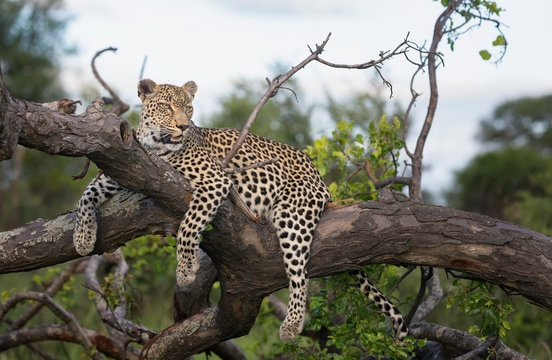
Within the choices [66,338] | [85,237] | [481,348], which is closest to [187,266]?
[85,237]

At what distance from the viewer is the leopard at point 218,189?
4.87 metres

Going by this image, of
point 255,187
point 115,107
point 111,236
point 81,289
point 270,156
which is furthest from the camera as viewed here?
point 81,289

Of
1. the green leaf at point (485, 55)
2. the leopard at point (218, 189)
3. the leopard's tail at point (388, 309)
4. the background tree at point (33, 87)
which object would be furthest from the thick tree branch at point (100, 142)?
the background tree at point (33, 87)

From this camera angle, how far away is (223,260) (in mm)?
5398

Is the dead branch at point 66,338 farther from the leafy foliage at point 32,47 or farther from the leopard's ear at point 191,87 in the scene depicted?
the leafy foliage at point 32,47

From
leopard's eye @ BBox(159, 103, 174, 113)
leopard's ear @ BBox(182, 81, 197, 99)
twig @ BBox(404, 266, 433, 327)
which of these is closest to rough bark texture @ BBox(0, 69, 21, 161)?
leopard's eye @ BBox(159, 103, 174, 113)

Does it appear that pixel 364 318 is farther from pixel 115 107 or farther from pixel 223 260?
pixel 115 107

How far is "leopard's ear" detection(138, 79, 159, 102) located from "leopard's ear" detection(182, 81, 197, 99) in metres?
0.24

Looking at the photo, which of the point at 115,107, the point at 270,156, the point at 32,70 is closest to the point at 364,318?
the point at 270,156

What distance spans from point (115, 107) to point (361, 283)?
4.33 meters

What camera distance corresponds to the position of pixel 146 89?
5531 millimetres

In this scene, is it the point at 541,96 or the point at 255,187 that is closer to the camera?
the point at 255,187

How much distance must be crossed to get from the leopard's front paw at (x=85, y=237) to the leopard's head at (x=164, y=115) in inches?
30.2

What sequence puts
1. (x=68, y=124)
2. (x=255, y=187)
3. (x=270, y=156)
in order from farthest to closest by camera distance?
(x=270, y=156)
(x=255, y=187)
(x=68, y=124)
